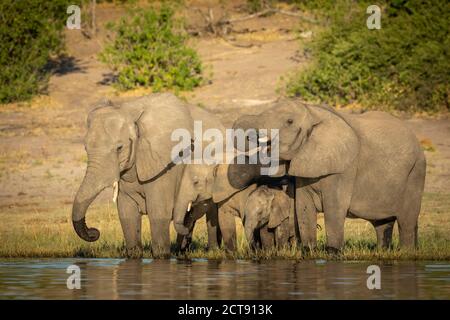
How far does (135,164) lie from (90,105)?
14405mm

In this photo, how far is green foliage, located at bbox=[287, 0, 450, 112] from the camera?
30453 millimetres

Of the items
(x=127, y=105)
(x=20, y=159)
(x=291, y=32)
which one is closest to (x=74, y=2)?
(x=291, y=32)

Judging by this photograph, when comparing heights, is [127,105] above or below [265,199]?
above

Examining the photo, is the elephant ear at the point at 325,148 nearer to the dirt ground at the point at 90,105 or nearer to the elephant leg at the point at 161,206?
the elephant leg at the point at 161,206

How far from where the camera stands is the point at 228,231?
17234 millimetres

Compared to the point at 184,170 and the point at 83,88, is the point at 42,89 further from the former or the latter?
the point at 184,170

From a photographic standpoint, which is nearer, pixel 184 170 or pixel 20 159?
pixel 184 170

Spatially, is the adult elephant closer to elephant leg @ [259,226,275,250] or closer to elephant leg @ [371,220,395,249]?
elephant leg @ [259,226,275,250]

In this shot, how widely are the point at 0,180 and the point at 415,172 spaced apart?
10.1m

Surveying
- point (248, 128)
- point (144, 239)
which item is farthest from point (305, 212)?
point (144, 239)

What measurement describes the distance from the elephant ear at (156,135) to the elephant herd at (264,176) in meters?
0.01

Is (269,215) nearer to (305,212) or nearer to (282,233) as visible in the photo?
(282,233)

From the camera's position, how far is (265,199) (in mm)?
16969

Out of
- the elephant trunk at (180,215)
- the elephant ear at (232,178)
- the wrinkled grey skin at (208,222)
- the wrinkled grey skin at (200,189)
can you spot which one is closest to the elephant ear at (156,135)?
the wrinkled grey skin at (200,189)
